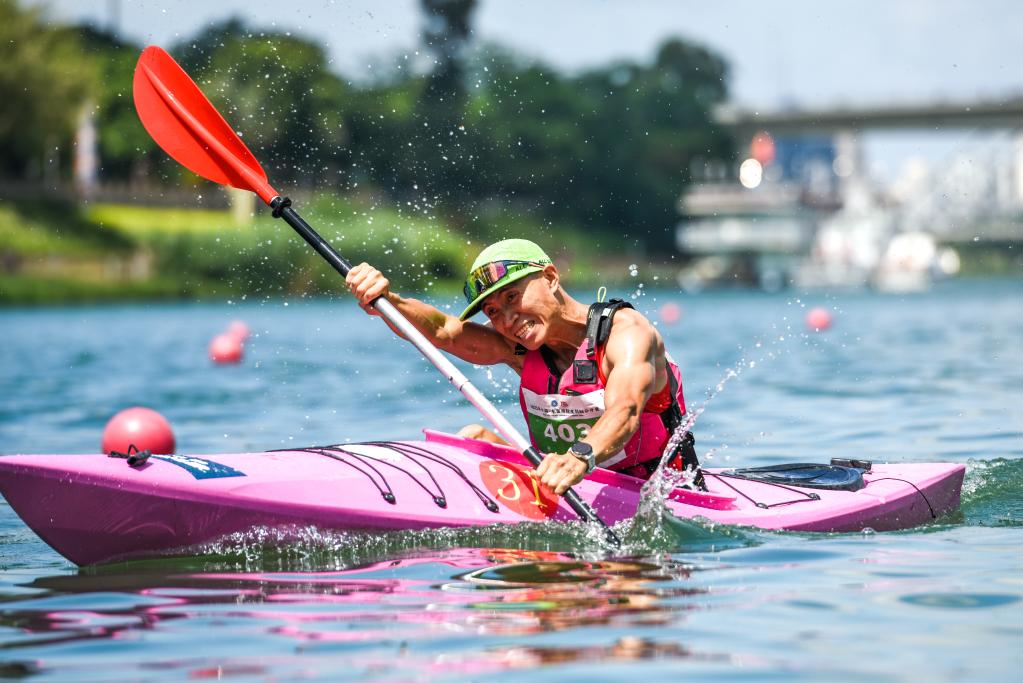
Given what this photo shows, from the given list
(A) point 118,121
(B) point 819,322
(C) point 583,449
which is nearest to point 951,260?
(A) point 118,121

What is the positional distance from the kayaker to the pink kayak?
0.73ft

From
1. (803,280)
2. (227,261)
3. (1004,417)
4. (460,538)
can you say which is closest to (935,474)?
(460,538)

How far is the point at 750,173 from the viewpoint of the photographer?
96.8 metres

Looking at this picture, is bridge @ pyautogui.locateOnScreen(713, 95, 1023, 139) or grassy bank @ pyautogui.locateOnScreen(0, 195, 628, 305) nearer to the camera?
grassy bank @ pyautogui.locateOnScreen(0, 195, 628, 305)

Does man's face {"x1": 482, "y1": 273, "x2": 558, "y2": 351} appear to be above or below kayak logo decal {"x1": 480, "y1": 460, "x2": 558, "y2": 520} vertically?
above

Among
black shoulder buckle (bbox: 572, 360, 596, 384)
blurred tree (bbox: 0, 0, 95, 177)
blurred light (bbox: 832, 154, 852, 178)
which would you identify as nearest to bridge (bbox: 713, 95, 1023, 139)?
blurred tree (bbox: 0, 0, 95, 177)

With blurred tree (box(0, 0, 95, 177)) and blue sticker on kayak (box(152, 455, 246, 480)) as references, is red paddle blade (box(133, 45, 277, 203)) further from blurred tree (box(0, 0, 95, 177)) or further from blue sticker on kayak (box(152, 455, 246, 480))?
blurred tree (box(0, 0, 95, 177))

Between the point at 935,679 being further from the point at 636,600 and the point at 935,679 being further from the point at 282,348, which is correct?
the point at 282,348

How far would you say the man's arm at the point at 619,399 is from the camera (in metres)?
5.47

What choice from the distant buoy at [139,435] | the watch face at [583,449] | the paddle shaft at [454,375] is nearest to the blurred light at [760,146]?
the distant buoy at [139,435]

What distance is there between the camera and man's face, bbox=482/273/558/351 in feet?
19.0

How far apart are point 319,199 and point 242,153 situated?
148 ft

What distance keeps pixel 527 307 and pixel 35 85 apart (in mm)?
42789

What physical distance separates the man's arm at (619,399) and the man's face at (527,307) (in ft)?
0.97
